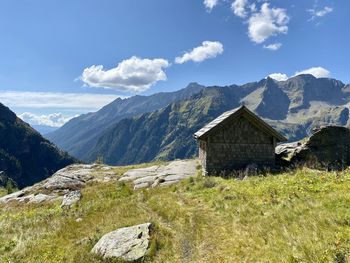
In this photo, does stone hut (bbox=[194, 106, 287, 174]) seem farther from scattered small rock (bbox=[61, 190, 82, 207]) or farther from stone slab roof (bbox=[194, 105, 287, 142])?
scattered small rock (bbox=[61, 190, 82, 207])

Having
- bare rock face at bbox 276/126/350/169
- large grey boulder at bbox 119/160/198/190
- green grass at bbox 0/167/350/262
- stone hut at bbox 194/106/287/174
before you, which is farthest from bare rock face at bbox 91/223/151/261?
bare rock face at bbox 276/126/350/169

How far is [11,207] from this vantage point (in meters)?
32.3

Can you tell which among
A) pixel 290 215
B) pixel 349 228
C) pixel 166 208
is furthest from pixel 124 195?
pixel 349 228

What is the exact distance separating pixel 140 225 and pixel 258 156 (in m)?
20.4

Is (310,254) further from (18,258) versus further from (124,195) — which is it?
(124,195)

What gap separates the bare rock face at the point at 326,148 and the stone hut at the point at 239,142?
88.5 inches

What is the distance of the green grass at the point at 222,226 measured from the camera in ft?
36.3

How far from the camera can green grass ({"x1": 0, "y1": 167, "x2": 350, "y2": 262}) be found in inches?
435

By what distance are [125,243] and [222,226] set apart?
417 centimetres

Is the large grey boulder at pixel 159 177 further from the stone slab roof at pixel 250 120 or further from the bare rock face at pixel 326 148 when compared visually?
the bare rock face at pixel 326 148

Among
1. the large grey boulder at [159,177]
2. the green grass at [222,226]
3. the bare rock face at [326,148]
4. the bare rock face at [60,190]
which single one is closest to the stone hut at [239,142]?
the bare rock face at [326,148]

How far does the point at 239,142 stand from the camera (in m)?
32.8

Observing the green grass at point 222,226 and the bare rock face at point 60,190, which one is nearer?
the green grass at point 222,226

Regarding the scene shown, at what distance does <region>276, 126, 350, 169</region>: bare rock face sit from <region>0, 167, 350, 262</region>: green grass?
1152 centimetres
